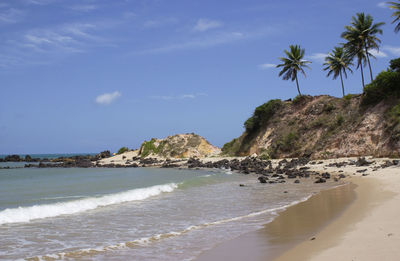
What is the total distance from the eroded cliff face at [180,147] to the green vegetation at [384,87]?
88.6ft

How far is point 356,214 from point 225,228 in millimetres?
3572

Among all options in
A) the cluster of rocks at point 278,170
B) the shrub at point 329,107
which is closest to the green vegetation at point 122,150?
the cluster of rocks at point 278,170

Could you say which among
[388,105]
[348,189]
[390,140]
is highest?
[388,105]

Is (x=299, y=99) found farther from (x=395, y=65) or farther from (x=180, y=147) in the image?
(x=180, y=147)

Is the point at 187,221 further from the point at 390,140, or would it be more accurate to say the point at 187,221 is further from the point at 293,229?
the point at 390,140

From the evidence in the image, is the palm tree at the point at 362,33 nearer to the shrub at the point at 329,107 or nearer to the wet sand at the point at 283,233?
the shrub at the point at 329,107

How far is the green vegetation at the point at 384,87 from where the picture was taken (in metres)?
31.2

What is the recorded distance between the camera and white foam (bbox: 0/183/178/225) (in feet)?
37.7

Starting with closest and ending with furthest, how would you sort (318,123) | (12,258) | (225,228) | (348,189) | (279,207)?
(12,258) < (225,228) < (279,207) < (348,189) < (318,123)

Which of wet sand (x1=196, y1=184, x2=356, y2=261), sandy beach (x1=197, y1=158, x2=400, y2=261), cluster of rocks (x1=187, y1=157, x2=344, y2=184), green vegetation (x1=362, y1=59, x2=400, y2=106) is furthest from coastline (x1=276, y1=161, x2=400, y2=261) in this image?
green vegetation (x1=362, y1=59, x2=400, y2=106)

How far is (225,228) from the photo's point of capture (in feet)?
30.8

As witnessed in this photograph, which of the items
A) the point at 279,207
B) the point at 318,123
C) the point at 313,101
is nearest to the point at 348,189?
the point at 279,207

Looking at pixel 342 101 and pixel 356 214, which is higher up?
pixel 342 101

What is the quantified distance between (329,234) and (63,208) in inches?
374
